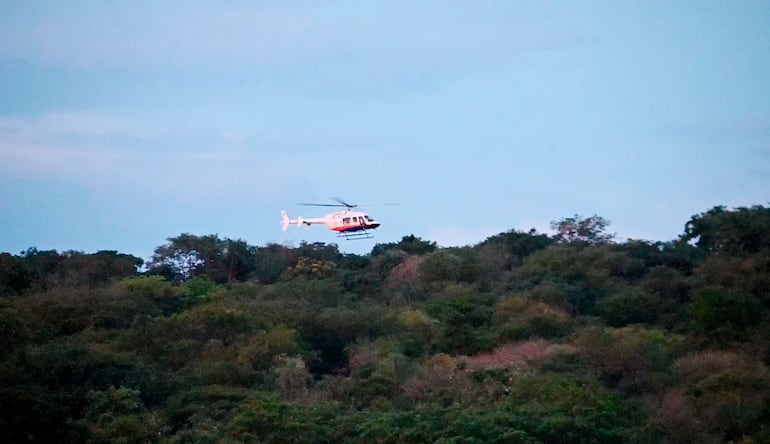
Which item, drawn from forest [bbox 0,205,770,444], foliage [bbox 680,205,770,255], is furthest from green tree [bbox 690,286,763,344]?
foliage [bbox 680,205,770,255]

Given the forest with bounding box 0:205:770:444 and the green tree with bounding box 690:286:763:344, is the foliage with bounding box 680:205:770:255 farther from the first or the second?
the green tree with bounding box 690:286:763:344

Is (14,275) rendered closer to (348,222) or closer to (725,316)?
(348,222)

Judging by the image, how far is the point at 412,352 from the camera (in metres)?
40.8

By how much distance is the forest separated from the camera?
30.0 metres

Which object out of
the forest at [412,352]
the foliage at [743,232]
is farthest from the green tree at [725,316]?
the foliage at [743,232]

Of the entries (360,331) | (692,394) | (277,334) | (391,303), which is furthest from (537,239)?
(692,394)

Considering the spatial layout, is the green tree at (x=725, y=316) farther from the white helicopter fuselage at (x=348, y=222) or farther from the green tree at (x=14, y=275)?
the green tree at (x=14, y=275)

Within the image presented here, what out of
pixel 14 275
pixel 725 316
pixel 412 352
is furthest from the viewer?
pixel 14 275

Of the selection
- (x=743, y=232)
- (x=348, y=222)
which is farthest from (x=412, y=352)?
(x=743, y=232)

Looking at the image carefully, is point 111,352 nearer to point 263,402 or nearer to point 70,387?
point 70,387

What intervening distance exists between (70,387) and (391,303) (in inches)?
772

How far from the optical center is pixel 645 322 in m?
45.5

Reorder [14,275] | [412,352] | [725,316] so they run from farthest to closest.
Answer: [14,275], [412,352], [725,316]

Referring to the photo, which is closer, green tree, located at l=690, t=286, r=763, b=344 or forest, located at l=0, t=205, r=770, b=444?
→ forest, located at l=0, t=205, r=770, b=444
